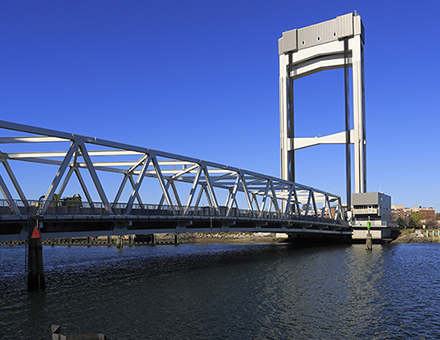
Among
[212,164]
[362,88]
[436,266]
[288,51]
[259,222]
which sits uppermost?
[288,51]

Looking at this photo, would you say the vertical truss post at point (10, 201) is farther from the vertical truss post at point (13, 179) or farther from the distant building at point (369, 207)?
the distant building at point (369, 207)

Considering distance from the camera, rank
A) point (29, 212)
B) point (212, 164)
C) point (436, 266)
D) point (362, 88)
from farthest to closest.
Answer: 1. point (362, 88)
2. point (212, 164)
3. point (436, 266)
4. point (29, 212)

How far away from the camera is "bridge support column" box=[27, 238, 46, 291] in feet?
107

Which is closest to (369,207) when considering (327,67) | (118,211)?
(327,67)

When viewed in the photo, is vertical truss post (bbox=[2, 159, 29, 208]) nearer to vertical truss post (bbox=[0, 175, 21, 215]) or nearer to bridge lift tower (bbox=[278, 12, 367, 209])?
vertical truss post (bbox=[0, 175, 21, 215])

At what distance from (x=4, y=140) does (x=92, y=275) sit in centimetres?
1579

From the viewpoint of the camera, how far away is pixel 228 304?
1159 inches

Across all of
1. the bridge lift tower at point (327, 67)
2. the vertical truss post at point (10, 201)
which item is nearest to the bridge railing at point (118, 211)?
the vertical truss post at point (10, 201)

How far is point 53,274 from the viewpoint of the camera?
45281 millimetres

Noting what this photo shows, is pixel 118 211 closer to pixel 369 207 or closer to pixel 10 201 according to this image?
pixel 10 201

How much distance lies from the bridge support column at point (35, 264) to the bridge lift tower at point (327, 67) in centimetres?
7545

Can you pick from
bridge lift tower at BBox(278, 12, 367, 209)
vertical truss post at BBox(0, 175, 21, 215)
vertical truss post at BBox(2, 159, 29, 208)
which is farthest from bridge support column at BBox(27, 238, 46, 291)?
bridge lift tower at BBox(278, 12, 367, 209)

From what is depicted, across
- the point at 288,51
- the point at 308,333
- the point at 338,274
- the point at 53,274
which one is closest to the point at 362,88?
the point at 288,51

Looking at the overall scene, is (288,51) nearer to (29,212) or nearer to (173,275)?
(173,275)
